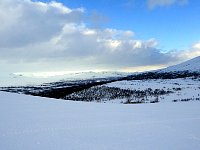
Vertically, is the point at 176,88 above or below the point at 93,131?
below

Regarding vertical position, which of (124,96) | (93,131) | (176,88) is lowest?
(124,96)

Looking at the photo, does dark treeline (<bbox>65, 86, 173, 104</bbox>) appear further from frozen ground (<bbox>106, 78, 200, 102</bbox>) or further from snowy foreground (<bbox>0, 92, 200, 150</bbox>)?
snowy foreground (<bbox>0, 92, 200, 150</bbox>)

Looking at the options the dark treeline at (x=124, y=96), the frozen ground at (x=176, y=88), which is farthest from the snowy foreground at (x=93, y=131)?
the dark treeline at (x=124, y=96)

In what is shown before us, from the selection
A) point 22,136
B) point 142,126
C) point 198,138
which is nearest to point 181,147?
point 198,138

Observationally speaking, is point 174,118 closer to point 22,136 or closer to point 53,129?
point 53,129

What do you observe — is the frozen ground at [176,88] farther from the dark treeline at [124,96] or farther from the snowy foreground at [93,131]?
the snowy foreground at [93,131]

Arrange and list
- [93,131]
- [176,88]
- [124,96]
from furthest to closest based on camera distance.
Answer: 1. [176,88]
2. [124,96]
3. [93,131]

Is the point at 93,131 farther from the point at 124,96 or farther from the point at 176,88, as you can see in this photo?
the point at 176,88

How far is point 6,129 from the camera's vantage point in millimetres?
7559

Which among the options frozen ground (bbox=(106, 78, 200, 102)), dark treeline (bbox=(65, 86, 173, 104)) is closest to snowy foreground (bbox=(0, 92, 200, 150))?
frozen ground (bbox=(106, 78, 200, 102))

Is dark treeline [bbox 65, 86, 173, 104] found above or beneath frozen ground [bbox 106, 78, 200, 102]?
beneath

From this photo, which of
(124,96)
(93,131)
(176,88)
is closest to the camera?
(93,131)

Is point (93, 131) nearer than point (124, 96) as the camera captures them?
Yes

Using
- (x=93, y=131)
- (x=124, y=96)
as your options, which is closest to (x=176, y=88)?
(x=124, y=96)
